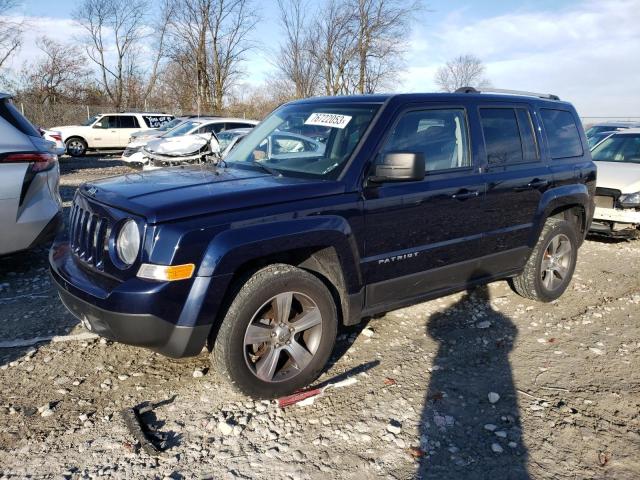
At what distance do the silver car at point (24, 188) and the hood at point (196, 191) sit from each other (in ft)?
4.98

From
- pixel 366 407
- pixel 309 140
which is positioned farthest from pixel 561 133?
pixel 366 407

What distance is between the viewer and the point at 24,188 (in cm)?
470

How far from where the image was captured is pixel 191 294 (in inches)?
111

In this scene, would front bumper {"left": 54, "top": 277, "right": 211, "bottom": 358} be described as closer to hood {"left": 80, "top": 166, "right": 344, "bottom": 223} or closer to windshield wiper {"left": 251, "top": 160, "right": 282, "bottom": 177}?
hood {"left": 80, "top": 166, "right": 344, "bottom": 223}

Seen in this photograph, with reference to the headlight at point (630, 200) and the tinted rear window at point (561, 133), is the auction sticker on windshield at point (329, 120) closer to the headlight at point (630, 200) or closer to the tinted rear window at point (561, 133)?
the tinted rear window at point (561, 133)

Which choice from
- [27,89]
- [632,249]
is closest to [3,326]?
[632,249]

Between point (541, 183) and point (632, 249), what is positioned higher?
point (541, 183)

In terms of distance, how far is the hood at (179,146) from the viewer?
11109 millimetres

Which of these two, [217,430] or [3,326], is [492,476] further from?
[3,326]

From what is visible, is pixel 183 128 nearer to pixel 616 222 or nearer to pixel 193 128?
pixel 193 128

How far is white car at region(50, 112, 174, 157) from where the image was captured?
67.3 ft

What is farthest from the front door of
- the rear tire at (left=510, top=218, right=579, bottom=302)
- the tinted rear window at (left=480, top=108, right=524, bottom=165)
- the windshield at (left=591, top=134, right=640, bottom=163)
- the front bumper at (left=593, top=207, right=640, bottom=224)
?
the windshield at (left=591, top=134, right=640, bottom=163)

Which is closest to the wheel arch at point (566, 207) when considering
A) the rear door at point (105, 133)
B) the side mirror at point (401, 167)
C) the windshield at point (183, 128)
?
the side mirror at point (401, 167)

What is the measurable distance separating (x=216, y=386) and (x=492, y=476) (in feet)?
5.70
